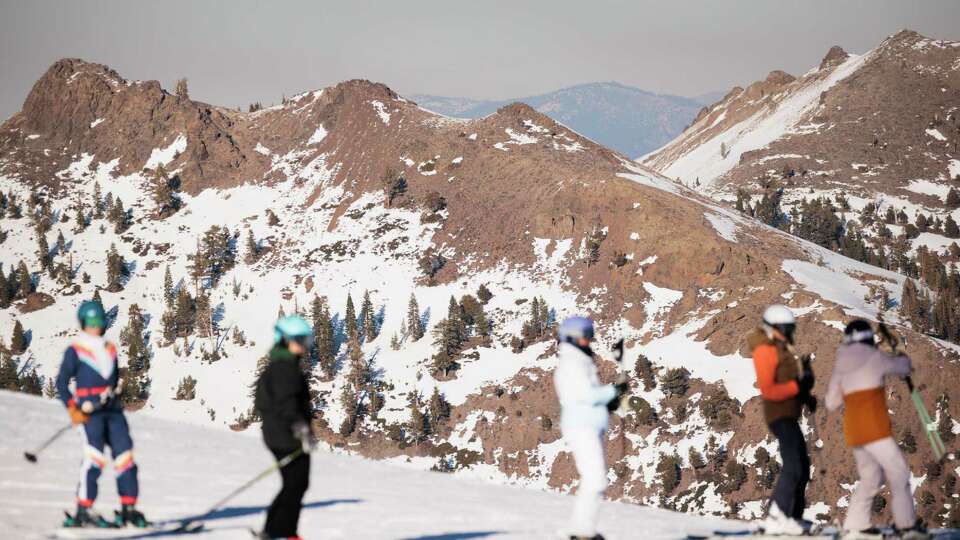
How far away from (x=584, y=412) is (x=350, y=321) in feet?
247

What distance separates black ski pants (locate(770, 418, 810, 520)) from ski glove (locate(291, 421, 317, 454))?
558cm

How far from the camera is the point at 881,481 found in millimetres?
10789

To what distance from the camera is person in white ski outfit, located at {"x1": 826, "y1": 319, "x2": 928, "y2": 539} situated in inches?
410

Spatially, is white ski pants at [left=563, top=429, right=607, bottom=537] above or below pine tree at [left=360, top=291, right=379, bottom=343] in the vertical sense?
below

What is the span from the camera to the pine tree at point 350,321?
82562 millimetres

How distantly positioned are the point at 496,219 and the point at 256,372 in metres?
30.3

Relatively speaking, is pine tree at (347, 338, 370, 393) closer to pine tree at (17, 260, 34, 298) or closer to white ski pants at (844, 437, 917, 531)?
pine tree at (17, 260, 34, 298)

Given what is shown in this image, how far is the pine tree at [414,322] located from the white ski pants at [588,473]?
73.2 m

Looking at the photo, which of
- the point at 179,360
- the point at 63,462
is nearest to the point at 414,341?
the point at 179,360

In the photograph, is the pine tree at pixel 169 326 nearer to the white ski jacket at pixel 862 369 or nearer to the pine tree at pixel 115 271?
the pine tree at pixel 115 271

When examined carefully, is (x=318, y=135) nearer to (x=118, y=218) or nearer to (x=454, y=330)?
(x=118, y=218)

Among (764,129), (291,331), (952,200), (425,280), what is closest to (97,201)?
(425,280)

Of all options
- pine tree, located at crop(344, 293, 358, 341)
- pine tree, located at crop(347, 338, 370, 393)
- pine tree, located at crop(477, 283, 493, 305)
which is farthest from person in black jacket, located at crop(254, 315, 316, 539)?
pine tree, located at crop(477, 283, 493, 305)

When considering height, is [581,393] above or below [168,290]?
below
